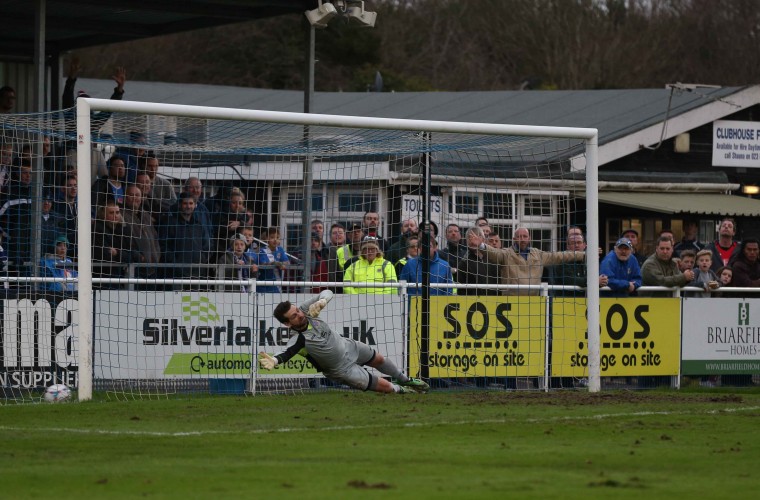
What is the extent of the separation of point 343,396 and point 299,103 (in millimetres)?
18538

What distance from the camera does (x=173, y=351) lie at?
1576 cm

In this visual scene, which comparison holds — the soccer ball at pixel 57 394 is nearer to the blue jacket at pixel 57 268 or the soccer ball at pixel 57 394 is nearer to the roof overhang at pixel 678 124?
the blue jacket at pixel 57 268

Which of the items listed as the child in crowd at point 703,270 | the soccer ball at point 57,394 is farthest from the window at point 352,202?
the soccer ball at point 57,394

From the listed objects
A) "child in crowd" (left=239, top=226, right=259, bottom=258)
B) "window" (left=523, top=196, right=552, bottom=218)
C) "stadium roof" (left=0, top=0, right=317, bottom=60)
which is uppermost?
"stadium roof" (left=0, top=0, right=317, bottom=60)

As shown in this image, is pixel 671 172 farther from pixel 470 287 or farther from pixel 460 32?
pixel 460 32

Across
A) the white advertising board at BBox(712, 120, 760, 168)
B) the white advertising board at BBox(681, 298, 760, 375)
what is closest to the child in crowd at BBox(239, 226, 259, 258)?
the white advertising board at BBox(681, 298, 760, 375)

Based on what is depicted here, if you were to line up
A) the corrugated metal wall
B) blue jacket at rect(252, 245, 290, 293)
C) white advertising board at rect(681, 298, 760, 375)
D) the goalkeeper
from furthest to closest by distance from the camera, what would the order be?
the corrugated metal wall, white advertising board at rect(681, 298, 760, 375), blue jacket at rect(252, 245, 290, 293), the goalkeeper

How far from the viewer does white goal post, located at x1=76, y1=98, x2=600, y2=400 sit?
45.7 ft

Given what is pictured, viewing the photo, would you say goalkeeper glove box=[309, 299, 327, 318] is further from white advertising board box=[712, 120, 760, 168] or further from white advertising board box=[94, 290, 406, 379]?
white advertising board box=[712, 120, 760, 168]

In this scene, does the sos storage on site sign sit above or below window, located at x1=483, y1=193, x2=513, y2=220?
below

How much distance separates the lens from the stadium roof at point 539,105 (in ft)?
92.4

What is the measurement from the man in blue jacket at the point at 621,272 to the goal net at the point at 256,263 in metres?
0.36

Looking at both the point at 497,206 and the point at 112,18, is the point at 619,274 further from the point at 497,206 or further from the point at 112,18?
the point at 112,18

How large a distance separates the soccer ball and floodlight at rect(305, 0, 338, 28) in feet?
23.0
